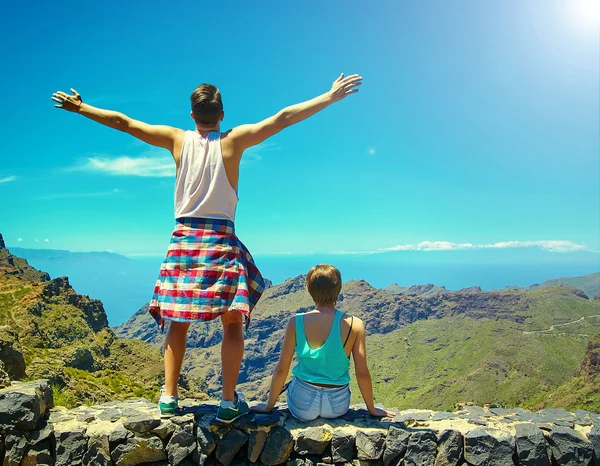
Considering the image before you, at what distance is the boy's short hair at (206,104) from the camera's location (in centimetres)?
449

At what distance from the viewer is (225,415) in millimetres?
4391

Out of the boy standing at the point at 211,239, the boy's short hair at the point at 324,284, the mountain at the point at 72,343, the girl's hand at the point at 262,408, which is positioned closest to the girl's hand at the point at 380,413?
the girl's hand at the point at 262,408

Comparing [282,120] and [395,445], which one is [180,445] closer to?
[395,445]

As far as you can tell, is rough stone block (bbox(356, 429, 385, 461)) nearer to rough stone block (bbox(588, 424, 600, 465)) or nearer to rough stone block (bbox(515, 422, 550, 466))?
rough stone block (bbox(515, 422, 550, 466))

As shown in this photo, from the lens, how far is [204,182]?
4.44m

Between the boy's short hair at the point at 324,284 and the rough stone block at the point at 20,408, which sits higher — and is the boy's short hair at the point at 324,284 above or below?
above

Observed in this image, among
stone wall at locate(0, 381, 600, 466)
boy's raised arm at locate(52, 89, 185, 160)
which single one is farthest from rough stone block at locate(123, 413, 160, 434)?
boy's raised arm at locate(52, 89, 185, 160)

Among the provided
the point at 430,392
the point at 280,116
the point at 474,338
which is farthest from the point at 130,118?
the point at 474,338

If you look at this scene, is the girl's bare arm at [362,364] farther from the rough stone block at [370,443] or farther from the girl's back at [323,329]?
the rough stone block at [370,443]

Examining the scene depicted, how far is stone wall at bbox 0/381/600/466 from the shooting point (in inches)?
168

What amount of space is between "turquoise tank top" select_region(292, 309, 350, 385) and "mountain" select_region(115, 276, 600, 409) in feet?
177

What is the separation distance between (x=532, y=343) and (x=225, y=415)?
380 ft

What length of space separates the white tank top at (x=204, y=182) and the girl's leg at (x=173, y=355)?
3.68 feet

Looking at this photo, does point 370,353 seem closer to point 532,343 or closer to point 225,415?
point 532,343
